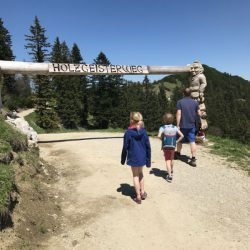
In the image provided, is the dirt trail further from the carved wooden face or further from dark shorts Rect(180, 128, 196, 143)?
the carved wooden face

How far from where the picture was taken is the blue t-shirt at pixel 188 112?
941 cm

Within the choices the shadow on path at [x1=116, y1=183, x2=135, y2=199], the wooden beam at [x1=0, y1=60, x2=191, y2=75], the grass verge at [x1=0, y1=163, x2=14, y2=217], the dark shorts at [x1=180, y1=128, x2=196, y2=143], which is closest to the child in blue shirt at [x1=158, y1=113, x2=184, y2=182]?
the shadow on path at [x1=116, y1=183, x2=135, y2=199]

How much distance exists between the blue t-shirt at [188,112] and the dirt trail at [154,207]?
1.37 metres

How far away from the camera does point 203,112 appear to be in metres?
13.8

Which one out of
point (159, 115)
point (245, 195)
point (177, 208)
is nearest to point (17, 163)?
point (177, 208)

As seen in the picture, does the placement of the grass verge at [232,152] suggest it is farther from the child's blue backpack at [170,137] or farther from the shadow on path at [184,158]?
the child's blue backpack at [170,137]

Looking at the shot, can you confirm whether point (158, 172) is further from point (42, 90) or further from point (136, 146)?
point (42, 90)

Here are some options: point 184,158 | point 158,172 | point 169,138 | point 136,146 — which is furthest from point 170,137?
point 184,158

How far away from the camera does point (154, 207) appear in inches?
246

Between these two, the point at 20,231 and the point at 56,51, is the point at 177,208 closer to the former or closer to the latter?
the point at 20,231


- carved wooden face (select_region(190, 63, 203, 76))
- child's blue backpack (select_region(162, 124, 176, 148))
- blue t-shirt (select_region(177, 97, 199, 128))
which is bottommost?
child's blue backpack (select_region(162, 124, 176, 148))

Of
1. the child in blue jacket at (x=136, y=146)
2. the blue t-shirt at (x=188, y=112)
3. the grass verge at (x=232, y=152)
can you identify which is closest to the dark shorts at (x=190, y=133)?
the blue t-shirt at (x=188, y=112)

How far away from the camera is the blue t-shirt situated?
30.9 ft

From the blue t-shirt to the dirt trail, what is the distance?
137 centimetres
